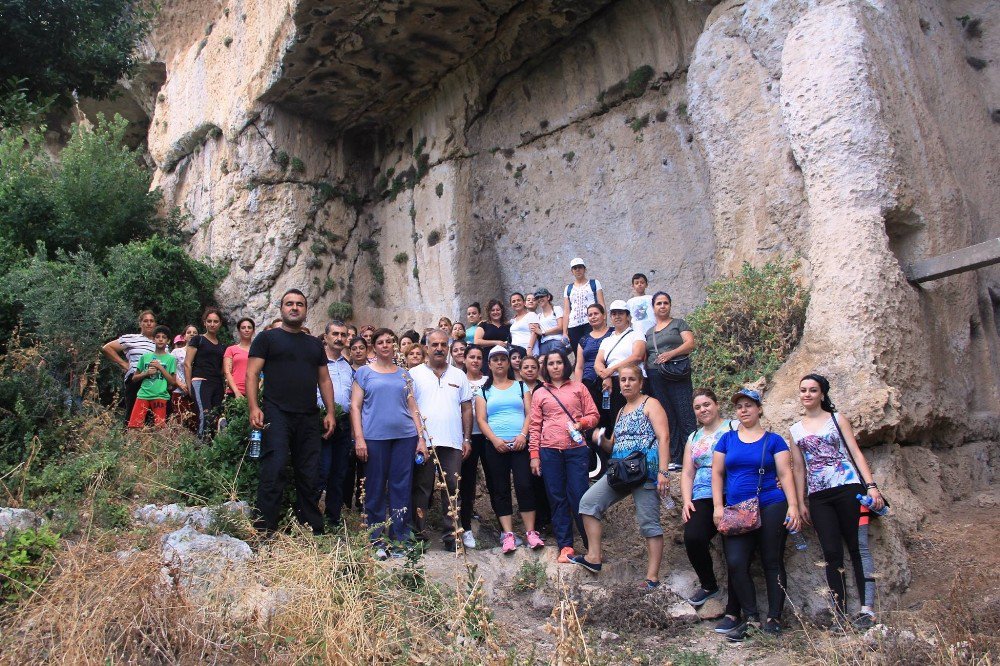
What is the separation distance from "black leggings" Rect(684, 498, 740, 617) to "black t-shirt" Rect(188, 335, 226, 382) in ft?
18.1

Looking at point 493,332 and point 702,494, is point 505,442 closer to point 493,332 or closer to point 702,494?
point 702,494

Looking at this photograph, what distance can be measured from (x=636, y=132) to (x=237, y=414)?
764cm

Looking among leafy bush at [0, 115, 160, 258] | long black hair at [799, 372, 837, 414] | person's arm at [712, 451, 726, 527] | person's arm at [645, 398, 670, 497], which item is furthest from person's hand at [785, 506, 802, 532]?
leafy bush at [0, 115, 160, 258]

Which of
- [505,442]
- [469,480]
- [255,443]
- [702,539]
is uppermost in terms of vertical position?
[255,443]

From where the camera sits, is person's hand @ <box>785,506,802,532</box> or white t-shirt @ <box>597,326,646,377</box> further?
white t-shirt @ <box>597,326,646,377</box>

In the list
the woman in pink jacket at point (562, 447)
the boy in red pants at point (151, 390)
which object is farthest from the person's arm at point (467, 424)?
the boy in red pants at point (151, 390)

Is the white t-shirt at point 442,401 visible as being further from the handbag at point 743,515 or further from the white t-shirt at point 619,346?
the handbag at point 743,515

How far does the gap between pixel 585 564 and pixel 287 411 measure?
101 inches

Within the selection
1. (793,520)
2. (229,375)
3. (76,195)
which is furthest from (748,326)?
(76,195)

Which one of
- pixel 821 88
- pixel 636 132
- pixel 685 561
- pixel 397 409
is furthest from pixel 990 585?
pixel 636 132

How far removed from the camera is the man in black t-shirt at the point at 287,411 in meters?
6.03

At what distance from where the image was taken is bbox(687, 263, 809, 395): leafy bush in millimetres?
7777

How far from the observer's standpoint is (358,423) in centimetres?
646

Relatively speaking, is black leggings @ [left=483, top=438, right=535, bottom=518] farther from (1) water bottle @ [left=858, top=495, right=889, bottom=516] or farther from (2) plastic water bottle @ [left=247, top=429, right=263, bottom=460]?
(1) water bottle @ [left=858, top=495, right=889, bottom=516]
